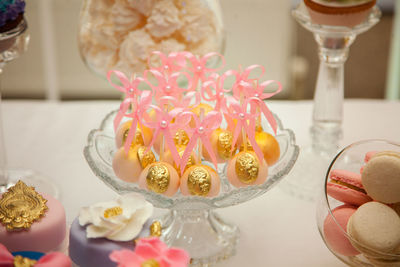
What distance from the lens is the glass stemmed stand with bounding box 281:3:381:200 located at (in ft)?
2.79

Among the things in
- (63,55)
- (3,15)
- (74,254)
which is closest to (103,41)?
(3,15)

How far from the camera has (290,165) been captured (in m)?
0.70

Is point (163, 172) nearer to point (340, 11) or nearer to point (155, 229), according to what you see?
point (155, 229)

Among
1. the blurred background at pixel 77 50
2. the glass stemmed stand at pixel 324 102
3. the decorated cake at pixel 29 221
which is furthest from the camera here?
the blurred background at pixel 77 50

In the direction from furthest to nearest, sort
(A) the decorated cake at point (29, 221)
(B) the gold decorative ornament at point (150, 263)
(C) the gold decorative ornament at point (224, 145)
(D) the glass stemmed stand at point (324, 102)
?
(D) the glass stemmed stand at point (324, 102)
(C) the gold decorative ornament at point (224, 145)
(A) the decorated cake at point (29, 221)
(B) the gold decorative ornament at point (150, 263)

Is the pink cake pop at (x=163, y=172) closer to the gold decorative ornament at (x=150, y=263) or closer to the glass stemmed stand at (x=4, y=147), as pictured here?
the gold decorative ornament at (x=150, y=263)

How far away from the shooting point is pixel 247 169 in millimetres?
676

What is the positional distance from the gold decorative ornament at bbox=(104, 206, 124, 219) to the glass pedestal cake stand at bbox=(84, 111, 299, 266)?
4cm

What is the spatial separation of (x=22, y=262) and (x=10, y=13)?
1.24 ft

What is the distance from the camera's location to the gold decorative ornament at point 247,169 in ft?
2.22

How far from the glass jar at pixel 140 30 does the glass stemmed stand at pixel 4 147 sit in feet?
0.43

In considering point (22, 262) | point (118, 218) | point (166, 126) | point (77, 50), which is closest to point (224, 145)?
point (166, 126)

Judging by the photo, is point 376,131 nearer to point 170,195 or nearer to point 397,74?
point 170,195

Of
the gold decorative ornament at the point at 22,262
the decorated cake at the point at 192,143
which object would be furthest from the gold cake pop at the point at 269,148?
the gold decorative ornament at the point at 22,262
